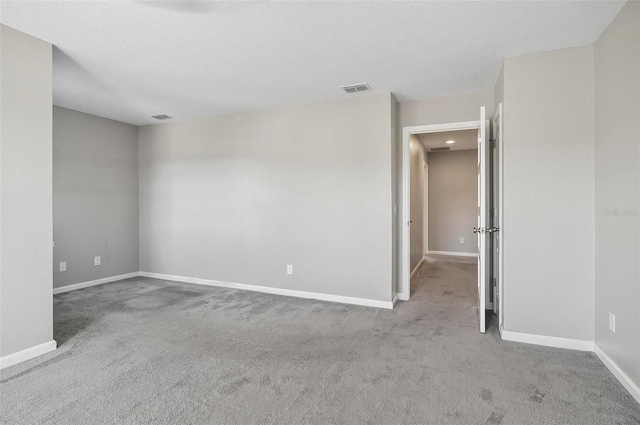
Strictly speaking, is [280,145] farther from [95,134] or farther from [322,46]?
[95,134]

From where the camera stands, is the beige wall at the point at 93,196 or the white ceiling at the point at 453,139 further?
the white ceiling at the point at 453,139

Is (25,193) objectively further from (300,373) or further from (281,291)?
(281,291)

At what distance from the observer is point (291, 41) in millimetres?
2477

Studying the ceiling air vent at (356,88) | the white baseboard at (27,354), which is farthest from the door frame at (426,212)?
the white baseboard at (27,354)

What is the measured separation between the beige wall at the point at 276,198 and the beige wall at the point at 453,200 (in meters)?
4.70

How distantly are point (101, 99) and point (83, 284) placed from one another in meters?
2.53

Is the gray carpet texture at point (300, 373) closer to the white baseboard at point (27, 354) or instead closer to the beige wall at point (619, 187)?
the white baseboard at point (27, 354)

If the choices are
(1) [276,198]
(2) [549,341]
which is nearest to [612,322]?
(2) [549,341]

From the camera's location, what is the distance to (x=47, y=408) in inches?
72.9

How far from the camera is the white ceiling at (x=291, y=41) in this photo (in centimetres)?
207

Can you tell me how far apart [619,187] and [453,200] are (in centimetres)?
582

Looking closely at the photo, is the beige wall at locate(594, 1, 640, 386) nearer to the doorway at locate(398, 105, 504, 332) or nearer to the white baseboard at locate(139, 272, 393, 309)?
the doorway at locate(398, 105, 504, 332)

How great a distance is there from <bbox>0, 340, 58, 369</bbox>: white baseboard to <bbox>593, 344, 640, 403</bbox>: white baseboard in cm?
405

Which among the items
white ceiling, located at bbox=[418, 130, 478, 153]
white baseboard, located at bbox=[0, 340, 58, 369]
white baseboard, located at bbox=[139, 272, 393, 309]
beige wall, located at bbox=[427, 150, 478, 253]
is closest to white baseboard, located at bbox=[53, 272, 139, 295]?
white baseboard, located at bbox=[139, 272, 393, 309]
